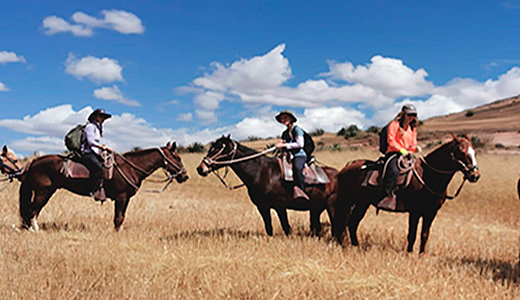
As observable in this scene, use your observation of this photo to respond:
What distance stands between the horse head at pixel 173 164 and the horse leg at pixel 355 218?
4.05 metres

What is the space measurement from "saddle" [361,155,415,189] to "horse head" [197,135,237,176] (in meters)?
2.67

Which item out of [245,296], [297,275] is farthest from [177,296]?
[297,275]

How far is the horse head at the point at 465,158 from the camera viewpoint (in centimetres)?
748

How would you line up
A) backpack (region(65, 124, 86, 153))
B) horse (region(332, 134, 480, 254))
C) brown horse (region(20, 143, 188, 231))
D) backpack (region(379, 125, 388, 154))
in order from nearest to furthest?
horse (region(332, 134, 480, 254)) → backpack (region(379, 125, 388, 154)) → backpack (region(65, 124, 86, 153)) → brown horse (region(20, 143, 188, 231))

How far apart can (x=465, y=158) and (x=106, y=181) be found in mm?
7463

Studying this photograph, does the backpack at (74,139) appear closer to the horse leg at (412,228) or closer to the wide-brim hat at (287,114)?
the wide-brim hat at (287,114)

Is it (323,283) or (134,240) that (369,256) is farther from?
(134,240)

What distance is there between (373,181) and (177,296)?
4306 millimetres

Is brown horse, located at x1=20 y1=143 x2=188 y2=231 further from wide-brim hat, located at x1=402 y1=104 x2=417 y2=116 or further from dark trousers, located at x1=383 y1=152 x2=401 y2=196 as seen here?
wide-brim hat, located at x1=402 y1=104 x2=417 y2=116

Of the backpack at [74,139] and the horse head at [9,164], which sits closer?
the backpack at [74,139]

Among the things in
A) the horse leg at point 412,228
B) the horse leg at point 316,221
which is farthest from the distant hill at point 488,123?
the horse leg at point 412,228

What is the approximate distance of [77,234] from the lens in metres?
9.58

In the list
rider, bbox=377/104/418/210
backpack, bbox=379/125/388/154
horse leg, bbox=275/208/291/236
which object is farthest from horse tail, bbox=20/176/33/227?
backpack, bbox=379/125/388/154

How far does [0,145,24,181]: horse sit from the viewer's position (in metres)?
11.7
